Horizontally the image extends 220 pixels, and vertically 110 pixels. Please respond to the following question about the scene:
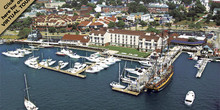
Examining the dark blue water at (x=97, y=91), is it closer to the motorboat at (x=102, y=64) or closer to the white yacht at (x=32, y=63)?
the white yacht at (x=32, y=63)

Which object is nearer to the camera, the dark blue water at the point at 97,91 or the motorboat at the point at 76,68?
the dark blue water at the point at 97,91

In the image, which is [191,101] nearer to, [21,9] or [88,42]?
[21,9]

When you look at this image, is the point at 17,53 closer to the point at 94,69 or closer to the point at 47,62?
the point at 47,62

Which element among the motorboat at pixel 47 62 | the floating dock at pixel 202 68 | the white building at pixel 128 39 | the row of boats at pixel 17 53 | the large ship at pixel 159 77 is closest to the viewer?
the large ship at pixel 159 77

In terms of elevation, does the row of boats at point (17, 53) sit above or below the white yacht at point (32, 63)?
above

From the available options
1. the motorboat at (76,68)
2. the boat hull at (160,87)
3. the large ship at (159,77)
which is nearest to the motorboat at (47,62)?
the motorboat at (76,68)

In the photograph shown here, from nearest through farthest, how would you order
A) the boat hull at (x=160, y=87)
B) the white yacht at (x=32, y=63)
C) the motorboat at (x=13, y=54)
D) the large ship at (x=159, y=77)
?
the boat hull at (x=160, y=87) < the large ship at (x=159, y=77) < the white yacht at (x=32, y=63) < the motorboat at (x=13, y=54)

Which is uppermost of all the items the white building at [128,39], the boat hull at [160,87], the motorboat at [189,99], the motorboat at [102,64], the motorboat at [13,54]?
the white building at [128,39]

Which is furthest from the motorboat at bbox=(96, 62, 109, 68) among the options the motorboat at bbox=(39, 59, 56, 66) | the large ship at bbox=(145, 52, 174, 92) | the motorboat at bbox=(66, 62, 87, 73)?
the motorboat at bbox=(39, 59, 56, 66)
